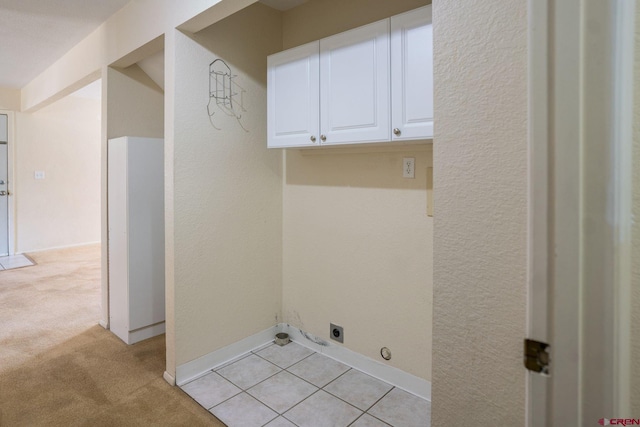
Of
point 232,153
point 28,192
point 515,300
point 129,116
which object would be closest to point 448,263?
point 515,300

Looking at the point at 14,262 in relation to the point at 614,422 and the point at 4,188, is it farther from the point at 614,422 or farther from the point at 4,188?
the point at 614,422

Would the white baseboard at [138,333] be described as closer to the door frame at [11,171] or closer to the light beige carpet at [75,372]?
the light beige carpet at [75,372]

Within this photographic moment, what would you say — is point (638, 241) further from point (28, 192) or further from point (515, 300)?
point (28, 192)

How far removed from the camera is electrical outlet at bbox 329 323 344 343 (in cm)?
247

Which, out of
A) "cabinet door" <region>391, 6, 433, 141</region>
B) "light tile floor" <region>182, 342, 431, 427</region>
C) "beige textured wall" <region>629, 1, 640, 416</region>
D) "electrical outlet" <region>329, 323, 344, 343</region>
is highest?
"cabinet door" <region>391, 6, 433, 141</region>

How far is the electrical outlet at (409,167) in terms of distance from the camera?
2.06 metres

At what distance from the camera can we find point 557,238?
0.64m

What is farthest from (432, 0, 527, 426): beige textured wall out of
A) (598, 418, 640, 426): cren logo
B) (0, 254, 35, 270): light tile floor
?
(0, 254, 35, 270): light tile floor

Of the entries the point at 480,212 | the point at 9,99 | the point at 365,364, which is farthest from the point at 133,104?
the point at 9,99

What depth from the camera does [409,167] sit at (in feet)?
6.82

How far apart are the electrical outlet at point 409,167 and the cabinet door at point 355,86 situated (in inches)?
11.7

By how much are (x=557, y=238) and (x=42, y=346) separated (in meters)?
3.29

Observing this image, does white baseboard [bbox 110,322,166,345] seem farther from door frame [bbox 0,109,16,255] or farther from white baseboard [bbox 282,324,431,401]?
door frame [bbox 0,109,16,255]

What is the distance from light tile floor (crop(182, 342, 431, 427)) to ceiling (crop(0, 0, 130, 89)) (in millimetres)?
2581
